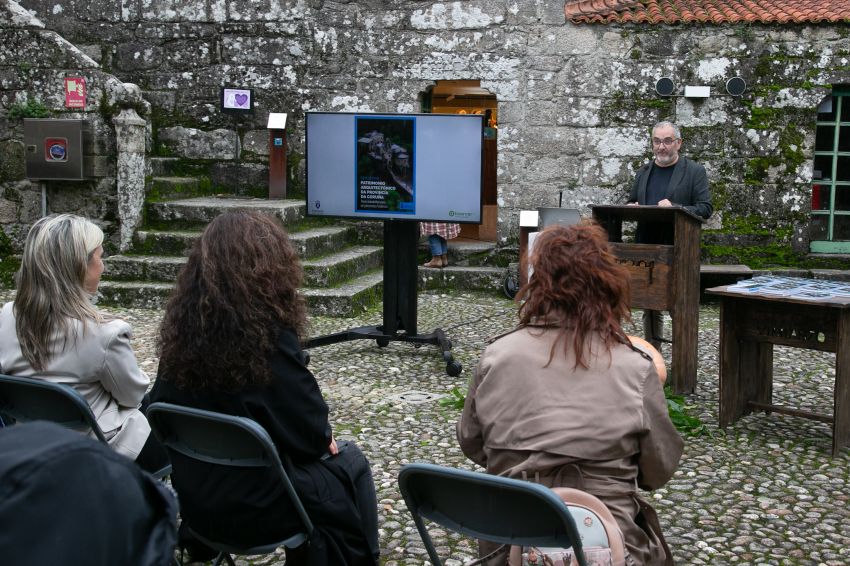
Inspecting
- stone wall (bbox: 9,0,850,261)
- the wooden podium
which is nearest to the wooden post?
stone wall (bbox: 9,0,850,261)

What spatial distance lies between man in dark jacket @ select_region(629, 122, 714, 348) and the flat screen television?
1.05m

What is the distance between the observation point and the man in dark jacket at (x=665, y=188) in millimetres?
6031

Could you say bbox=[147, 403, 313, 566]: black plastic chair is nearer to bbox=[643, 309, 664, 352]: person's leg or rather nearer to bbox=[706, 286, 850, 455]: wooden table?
bbox=[706, 286, 850, 455]: wooden table

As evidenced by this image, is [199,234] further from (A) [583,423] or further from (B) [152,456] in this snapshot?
(A) [583,423]

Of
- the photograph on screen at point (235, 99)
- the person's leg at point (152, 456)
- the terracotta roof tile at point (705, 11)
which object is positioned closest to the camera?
the person's leg at point (152, 456)

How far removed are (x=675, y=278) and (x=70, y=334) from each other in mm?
3464

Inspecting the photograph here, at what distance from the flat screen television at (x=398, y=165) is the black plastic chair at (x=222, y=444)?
3.70m

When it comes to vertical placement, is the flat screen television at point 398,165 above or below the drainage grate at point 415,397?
above

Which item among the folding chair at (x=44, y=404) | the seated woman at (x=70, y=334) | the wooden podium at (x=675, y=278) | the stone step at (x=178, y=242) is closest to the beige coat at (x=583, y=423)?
the folding chair at (x=44, y=404)

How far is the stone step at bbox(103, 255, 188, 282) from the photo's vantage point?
838 cm

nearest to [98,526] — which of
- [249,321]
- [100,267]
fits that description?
[249,321]

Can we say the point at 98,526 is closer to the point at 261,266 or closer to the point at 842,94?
the point at 261,266

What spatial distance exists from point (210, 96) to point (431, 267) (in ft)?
9.40

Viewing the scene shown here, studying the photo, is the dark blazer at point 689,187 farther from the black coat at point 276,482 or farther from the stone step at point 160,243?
the stone step at point 160,243
